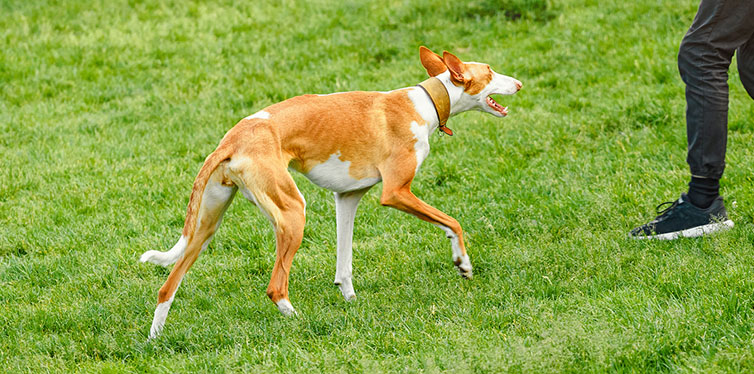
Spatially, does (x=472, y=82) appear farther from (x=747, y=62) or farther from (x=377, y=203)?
(x=377, y=203)

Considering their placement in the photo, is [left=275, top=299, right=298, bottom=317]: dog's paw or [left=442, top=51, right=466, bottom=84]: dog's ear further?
[left=442, top=51, right=466, bottom=84]: dog's ear

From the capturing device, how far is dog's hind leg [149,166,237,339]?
4.45 metres

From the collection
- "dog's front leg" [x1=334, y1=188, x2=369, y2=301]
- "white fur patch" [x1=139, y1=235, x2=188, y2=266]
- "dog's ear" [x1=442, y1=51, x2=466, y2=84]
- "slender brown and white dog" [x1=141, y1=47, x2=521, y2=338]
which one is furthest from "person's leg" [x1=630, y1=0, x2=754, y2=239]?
"white fur patch" [x1=139, y1=235, x2=188, y2=266]

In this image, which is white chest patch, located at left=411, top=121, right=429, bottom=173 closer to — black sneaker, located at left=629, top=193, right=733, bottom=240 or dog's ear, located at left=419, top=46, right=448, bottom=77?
dog's ear, located at left=419, top=46, right=448, bottom=77

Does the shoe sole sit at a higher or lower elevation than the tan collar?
lower

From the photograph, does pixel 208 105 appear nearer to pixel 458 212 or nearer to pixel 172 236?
pixel 172 236

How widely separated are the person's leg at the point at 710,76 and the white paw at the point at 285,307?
2.87m

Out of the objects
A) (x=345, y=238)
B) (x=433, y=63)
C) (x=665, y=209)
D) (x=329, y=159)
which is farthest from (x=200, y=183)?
(x=665, y=209)

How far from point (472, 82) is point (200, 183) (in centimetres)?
189

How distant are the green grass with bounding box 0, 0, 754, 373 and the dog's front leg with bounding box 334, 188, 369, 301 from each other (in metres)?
0.11

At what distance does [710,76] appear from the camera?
509 centimetres

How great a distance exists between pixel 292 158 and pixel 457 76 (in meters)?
1.23

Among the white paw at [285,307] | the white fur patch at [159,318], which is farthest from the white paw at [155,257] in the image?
the white paw at [285,307]

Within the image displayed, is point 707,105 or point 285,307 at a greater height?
point 707,105
